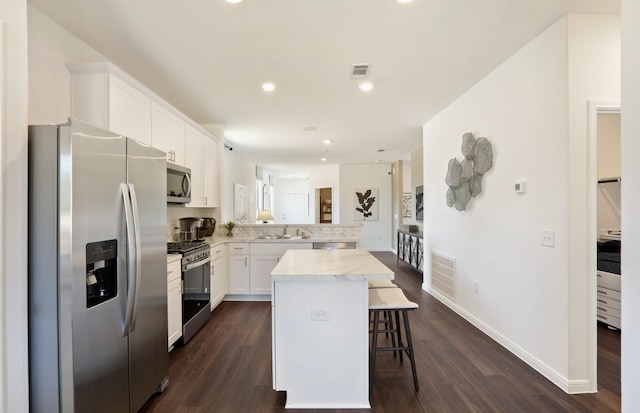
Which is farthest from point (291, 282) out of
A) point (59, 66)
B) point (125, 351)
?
point (59, 66)

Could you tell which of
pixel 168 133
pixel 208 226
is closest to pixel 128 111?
pixel 168 133

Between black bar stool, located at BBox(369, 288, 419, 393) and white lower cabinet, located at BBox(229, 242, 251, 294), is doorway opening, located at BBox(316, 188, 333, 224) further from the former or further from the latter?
black bar stool, located at BBox(369, 288, 419, 393)

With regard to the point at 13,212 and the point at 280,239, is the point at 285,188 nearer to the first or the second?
the point at 280,239

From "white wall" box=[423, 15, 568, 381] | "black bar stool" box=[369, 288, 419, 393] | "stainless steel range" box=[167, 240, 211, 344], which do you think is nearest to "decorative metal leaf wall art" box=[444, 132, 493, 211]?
"white wall" box=[423, 15, 568, 381]

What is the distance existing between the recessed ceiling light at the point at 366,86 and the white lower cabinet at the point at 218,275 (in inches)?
101

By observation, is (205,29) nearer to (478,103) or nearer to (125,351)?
(125,351)

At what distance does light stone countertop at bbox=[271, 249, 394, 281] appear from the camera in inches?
77.0

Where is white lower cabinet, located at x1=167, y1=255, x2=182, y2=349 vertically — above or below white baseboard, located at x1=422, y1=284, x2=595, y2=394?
above

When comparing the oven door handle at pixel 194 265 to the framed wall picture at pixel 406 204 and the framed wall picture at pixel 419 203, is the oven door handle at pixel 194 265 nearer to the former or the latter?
the framed wall picture at pixel 419 203

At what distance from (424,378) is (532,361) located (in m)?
0.92

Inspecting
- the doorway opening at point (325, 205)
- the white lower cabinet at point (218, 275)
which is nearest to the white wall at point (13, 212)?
the white lower cabinet at point (218, 275)

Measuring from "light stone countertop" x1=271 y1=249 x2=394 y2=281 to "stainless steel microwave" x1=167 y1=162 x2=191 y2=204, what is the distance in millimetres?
1380

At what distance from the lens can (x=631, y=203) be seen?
115cm

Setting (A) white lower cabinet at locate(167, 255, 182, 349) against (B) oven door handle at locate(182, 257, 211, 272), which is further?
(B) oven door handle at locate(182, 257, 211, 272)
